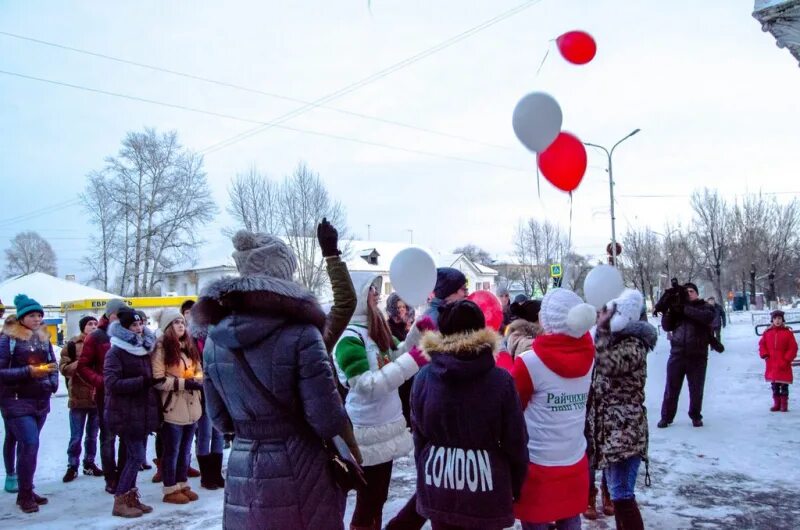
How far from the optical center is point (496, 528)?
299 centimetres

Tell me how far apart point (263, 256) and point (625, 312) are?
2.67m

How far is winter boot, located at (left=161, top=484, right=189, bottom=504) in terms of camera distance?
577 cm

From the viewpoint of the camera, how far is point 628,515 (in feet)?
13.0

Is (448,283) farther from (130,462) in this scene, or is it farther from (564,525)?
(130,462)

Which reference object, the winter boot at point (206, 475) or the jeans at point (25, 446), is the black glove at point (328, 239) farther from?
the jeans at point (25, 446)

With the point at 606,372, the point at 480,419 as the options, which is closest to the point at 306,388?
the point at 480,419

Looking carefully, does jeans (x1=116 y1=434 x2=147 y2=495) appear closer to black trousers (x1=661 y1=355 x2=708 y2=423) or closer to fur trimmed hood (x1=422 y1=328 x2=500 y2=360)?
fur trimmed hood (x1=422 y1=328 x2=500 y2=360)

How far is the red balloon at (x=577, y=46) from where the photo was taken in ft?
16.0

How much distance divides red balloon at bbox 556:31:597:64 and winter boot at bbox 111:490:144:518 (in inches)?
211

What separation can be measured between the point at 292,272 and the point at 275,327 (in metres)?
0.38

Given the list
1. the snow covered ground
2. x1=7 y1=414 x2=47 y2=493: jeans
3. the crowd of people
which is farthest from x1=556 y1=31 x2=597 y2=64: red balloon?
x1=7 y1=414 x2=47 y2=493: jeans

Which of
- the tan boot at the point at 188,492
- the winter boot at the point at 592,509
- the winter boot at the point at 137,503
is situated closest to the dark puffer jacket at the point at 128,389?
the winter boot at the point at 137,503

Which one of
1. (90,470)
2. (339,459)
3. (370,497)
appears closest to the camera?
(339,459)

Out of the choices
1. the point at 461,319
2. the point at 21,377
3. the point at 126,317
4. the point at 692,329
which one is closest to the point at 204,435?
the point at 126,317
